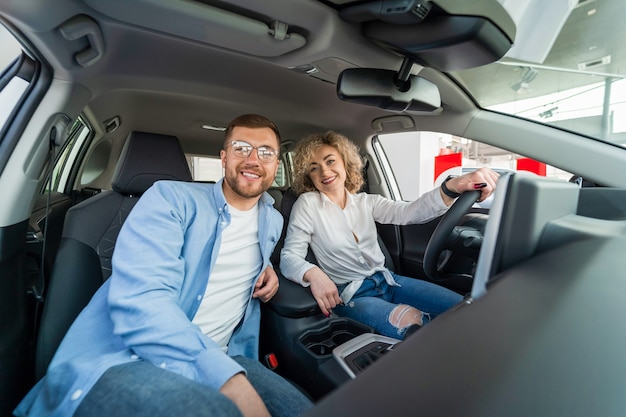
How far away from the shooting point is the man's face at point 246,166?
1.37 metres

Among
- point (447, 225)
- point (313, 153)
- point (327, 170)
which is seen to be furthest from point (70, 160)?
point (447, 225)

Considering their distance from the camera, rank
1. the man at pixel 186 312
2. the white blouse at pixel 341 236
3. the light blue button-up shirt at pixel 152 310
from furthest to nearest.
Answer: the white blouse at pixel 341 236
the light blue button-up shirt at pixel 152 310
the man at pixel 186 312

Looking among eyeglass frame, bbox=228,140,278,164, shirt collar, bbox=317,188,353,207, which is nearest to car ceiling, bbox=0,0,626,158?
eyeglass frame, bbox=228,140,278,164

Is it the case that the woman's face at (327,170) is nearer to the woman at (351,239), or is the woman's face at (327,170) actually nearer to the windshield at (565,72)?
the woman at (351,239)

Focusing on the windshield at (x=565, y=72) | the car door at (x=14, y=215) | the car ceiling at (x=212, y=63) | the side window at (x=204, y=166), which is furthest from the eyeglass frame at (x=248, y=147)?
the side window at (x=204, y=166)

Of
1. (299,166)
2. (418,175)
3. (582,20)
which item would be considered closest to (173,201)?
(299,166)

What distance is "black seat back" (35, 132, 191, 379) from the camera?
1184 millimetres

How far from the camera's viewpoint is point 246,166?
137 centimetres

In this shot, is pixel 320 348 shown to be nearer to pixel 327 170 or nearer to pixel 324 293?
pixel 324 293

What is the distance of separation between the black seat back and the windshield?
5.77 feet

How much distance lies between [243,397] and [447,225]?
883 millimetres

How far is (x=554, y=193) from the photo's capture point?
54 centimetres

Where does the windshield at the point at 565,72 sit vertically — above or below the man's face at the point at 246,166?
above

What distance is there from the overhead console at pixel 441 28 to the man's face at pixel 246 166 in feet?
2.06
